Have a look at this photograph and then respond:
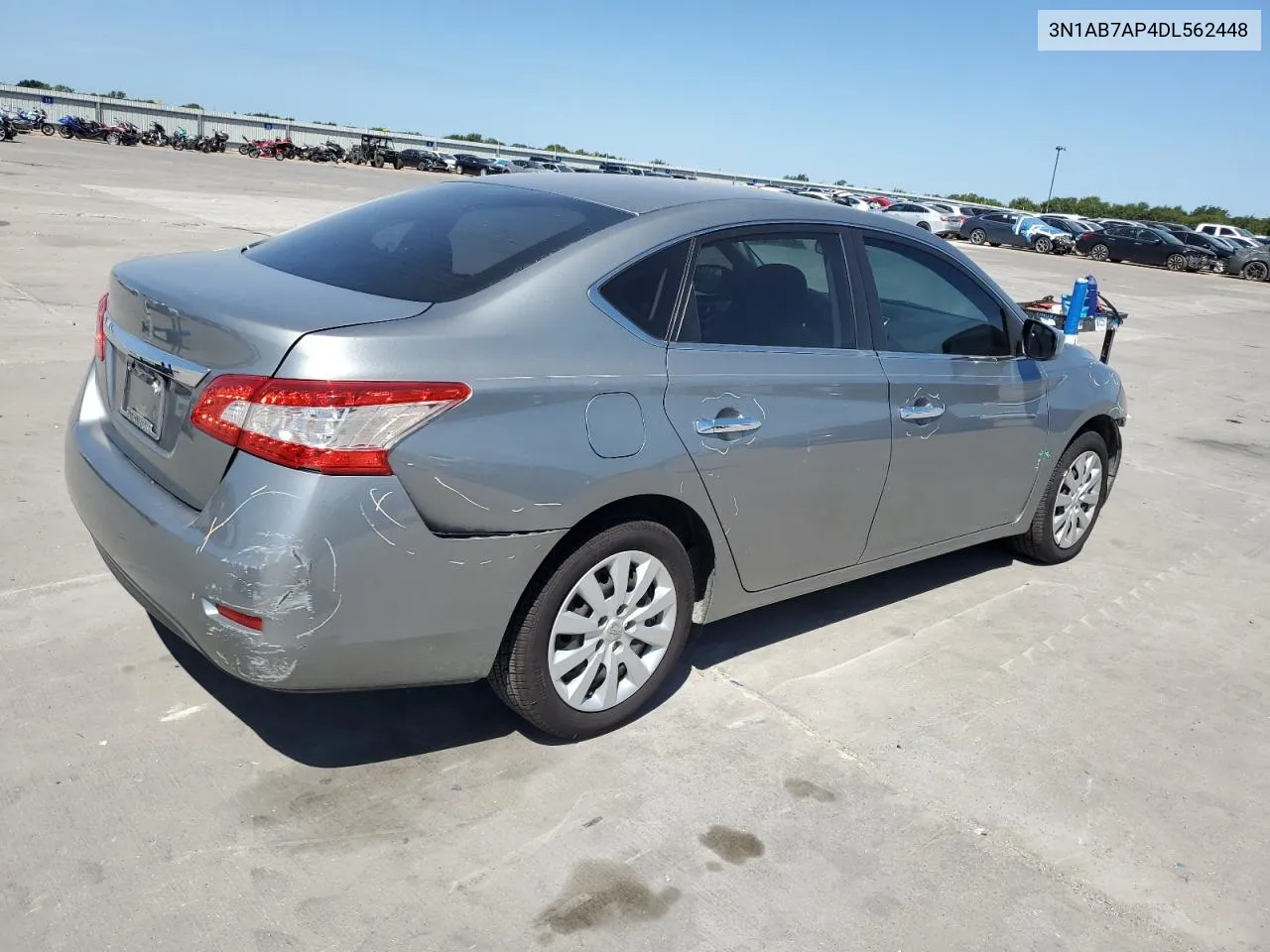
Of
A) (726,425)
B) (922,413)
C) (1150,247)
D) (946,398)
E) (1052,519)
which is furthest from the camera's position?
(1150,247)

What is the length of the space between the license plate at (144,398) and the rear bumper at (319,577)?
0.55ft

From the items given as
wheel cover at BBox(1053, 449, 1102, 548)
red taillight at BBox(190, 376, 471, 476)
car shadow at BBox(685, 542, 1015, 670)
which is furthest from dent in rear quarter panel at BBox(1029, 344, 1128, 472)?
red taillight at BBox(190, 376, 471, 476)

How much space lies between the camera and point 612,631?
11.0ft

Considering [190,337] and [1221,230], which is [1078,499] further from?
[1221,230]

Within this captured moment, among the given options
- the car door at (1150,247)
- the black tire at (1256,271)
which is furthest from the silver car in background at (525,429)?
the car door at (1150,247)

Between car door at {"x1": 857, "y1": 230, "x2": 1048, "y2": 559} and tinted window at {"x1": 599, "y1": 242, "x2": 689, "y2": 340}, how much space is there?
38.4 inches

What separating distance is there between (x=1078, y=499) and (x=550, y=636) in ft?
11.0

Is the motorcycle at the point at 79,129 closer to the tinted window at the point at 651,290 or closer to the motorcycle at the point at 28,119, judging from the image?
the motorcycle at the point at 28,119

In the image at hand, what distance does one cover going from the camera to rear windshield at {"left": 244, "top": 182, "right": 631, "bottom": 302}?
10.6 feet

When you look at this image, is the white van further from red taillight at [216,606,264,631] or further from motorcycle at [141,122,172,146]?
red taillight at [216,606,264,631]

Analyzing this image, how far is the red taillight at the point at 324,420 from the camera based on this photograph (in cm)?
268

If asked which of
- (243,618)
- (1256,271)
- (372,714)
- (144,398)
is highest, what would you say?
(1256,271)

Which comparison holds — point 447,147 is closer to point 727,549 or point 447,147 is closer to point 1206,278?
point 1206,278

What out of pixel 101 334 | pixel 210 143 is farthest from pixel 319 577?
pixel 210 143
